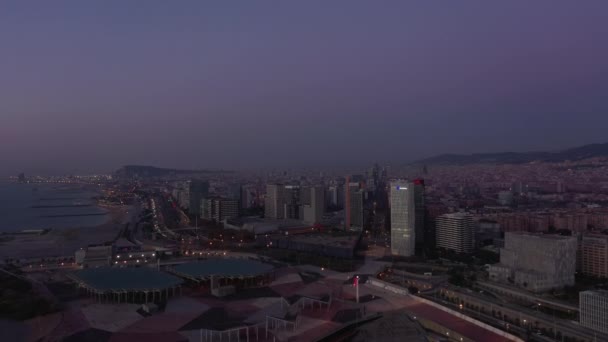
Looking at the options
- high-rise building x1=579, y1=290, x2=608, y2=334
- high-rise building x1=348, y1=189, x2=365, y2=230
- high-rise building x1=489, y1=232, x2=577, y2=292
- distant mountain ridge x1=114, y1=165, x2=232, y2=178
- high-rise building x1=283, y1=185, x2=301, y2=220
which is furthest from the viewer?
distant mountain ridge x1=114, y1=165, x2=232, y2=178

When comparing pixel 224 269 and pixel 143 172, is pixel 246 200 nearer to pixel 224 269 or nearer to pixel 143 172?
pixel 224 269

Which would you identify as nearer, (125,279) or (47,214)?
(125,279)

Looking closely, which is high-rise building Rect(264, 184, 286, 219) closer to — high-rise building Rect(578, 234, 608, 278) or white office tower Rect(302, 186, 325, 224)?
white office tower Rect(302, 186, 325, 224)

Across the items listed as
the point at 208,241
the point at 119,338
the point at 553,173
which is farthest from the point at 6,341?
the point at 553,173

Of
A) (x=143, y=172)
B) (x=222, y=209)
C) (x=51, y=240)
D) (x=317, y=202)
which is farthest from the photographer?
(x=143, y=172)

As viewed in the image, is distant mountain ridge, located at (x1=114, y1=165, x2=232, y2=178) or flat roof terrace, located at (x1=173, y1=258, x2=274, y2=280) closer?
flat roof terrace, located at (x1=173, y1=258, x2=274, y2=280)

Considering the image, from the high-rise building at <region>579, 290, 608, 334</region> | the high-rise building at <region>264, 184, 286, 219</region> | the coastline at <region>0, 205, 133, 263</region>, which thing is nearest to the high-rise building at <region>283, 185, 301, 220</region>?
the high-rise building at <region>264, 184, 286, 219</region>

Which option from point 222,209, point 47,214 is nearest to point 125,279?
point 222,209
